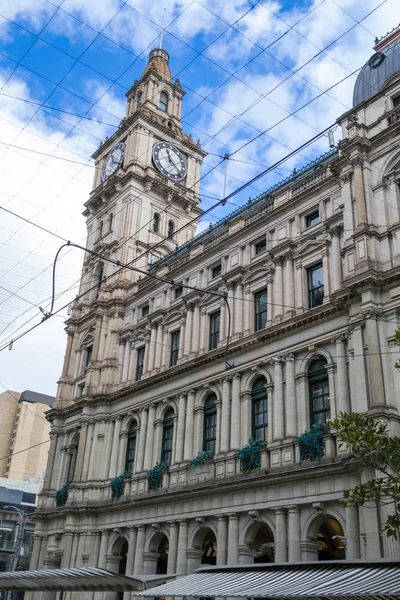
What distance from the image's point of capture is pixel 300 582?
1506cm

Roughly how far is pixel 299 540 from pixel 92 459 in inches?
714

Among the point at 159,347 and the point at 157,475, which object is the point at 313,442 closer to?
the point at 157,475

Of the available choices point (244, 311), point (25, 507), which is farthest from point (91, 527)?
point (25, 507)

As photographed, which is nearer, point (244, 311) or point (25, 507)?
point (244, 311)

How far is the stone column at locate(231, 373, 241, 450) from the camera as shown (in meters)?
29.7

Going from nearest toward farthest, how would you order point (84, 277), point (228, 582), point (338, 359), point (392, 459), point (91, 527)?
point (392, 459)
point (228, 582)
point (338, 359)
point (91, 527)
point (84, 277)

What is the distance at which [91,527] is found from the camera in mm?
36938

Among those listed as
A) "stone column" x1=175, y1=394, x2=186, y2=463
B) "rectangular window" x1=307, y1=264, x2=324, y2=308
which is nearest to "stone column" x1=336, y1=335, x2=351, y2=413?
"rectangular window" x1=307, y1=264, x2=324, y2=308

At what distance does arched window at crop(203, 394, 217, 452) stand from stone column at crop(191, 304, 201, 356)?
3195 mm

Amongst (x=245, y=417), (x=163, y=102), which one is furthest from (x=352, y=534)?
(x=163, y=102)

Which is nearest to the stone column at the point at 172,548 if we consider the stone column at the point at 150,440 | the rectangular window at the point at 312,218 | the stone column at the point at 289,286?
the stone column at the point at 150,440

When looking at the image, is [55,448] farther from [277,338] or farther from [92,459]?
[277,338]

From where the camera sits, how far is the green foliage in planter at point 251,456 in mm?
27734

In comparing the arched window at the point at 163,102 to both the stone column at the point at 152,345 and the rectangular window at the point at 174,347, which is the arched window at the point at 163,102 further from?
the rectangular window at the point at 174,347
